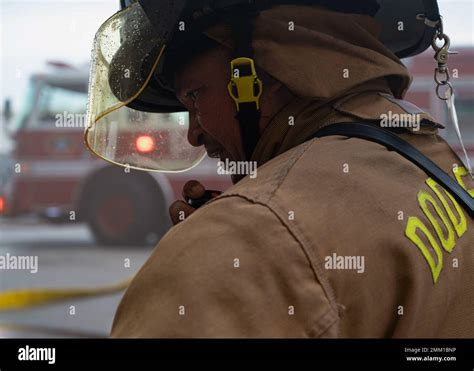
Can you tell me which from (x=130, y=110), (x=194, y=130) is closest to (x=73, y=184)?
(x=130, y=110)

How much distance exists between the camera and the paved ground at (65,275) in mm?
5484

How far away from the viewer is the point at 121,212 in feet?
30.2

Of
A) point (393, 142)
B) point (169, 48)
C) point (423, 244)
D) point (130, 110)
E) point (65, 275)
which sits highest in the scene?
point (65, 275)

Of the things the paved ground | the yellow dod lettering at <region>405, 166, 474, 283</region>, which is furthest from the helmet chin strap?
the paved ground

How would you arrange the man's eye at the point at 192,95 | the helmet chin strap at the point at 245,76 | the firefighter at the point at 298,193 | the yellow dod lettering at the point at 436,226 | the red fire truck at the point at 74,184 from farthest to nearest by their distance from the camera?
the red fire truck at the point at 74,184, the man's eye at the point at 192,95, the helmet chin strap at the point at 245,76, the yellow dod lettering at the point at 436,226, the firefighter at the point at 298,193

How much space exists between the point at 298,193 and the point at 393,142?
216mm

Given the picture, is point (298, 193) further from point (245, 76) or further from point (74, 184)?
point (74, 184)

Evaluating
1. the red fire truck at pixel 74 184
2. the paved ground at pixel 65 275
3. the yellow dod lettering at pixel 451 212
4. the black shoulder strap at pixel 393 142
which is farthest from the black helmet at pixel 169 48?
the red fire truck at pixel 74 184

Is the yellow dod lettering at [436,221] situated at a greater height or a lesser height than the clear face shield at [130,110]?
lesser

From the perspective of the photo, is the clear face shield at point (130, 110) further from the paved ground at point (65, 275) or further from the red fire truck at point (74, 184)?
the red fire truck at point (74, 184)

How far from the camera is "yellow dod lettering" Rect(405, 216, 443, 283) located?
999mm

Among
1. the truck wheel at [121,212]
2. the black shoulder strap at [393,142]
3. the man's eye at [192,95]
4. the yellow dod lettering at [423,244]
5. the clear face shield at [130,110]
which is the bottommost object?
the yellow dod lettering at [423,244]

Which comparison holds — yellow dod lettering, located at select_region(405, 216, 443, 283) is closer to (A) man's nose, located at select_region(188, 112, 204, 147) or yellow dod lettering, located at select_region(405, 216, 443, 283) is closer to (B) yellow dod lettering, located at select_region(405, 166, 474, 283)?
(B) yellow dod lettering, located at select_region(405, 166, 474, 283)

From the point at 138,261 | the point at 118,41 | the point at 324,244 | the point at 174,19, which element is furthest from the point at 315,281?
the point at 138,261
